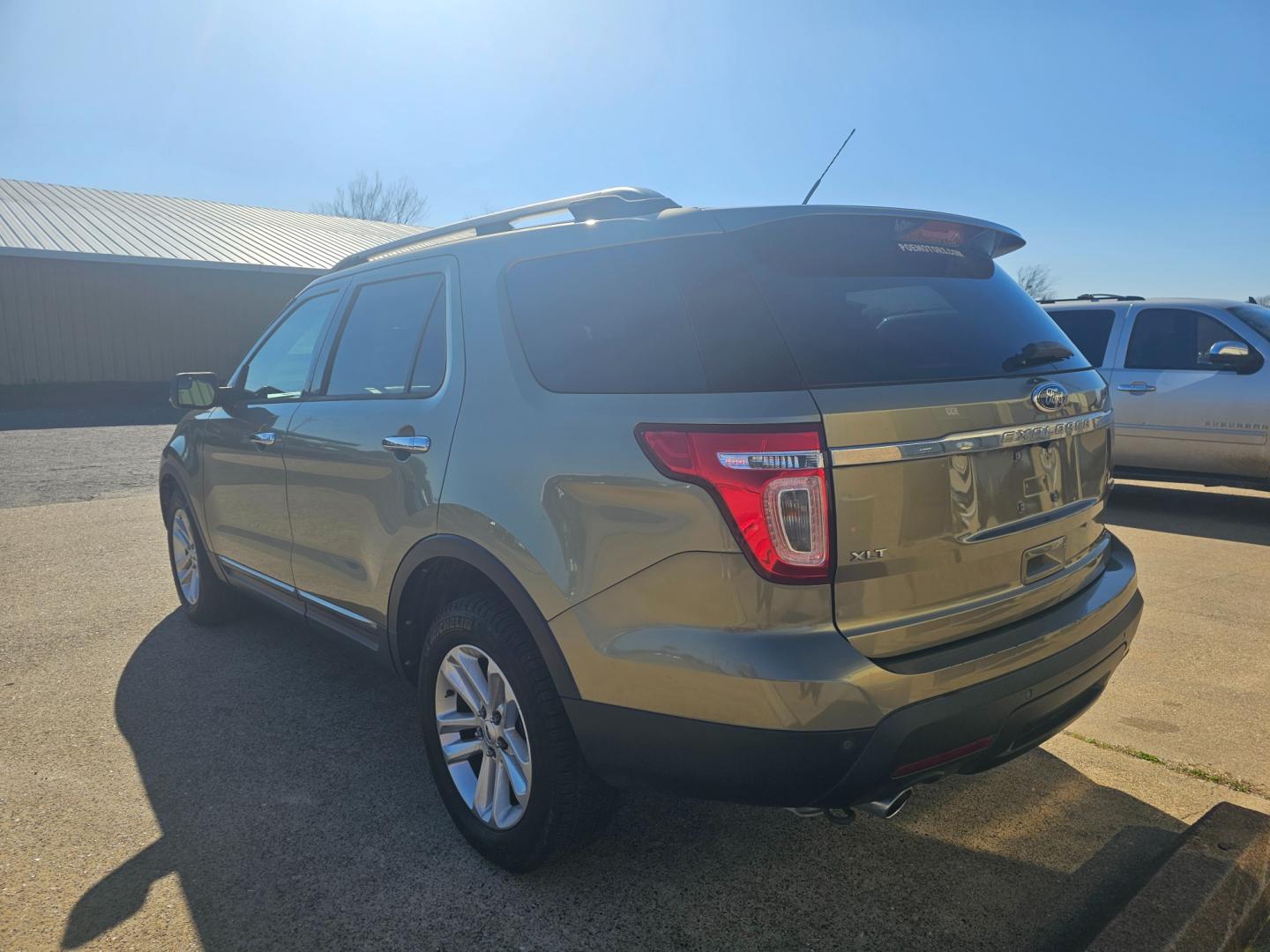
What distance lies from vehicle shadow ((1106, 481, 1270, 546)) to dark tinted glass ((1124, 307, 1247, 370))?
4.24 ft

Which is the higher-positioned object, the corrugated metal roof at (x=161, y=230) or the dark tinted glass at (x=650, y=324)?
the corrugated metal roof at (x=161, y=230)

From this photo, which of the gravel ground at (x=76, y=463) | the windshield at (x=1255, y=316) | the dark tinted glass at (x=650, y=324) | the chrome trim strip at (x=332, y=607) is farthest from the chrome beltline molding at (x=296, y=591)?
the windshield at (x=1255, y=316)

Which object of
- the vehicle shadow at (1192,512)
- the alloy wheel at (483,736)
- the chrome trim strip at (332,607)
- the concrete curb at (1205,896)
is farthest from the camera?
the vehicle shadow at (1192,512)

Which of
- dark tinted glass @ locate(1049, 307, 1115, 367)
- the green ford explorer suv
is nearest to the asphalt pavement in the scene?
the green ford explorer suv

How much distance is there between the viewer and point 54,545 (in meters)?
7.07

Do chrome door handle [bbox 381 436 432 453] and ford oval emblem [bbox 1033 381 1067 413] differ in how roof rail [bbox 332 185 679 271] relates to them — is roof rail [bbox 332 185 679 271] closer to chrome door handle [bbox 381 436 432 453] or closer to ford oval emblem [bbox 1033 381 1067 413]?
chrome door handle [bbox 381 436 432 453]

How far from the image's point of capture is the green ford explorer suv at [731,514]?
2037 millimetres

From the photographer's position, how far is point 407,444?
296 centimetres

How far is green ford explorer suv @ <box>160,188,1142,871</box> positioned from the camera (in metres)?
2.04

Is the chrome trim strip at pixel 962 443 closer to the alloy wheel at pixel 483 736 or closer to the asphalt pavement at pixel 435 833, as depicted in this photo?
the alloy wheel at pixel 483 736

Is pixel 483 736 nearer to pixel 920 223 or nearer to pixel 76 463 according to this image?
pixel 920 223

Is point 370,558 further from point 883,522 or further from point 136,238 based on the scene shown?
point 136,238

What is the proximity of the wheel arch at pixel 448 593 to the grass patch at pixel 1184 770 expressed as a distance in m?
2.27

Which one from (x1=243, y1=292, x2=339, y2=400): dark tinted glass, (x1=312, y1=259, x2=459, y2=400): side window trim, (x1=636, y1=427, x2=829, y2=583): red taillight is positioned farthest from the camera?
(x1=243, y1=292, x2=339, y2=400): dark tinted glass
